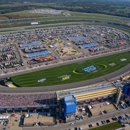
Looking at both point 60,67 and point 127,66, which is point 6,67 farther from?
point 127,66

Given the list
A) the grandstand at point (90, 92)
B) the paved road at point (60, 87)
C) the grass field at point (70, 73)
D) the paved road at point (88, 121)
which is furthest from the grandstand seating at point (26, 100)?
the paved road at point (88, 121)

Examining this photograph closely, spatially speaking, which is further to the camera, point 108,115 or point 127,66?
point 127,66

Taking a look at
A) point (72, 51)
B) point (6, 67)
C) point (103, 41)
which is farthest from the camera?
point (103, 41)

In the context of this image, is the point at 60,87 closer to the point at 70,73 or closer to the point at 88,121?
the point at 70,73

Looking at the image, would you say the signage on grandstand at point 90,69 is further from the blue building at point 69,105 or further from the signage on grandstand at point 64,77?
the blue building at point 69,105

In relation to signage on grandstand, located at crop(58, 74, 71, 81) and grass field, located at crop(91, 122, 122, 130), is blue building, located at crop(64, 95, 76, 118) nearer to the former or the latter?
grass field, located at crop(91, 122, 122, 130)

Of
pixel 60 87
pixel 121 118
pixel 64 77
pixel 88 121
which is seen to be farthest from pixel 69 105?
pixel 64 77

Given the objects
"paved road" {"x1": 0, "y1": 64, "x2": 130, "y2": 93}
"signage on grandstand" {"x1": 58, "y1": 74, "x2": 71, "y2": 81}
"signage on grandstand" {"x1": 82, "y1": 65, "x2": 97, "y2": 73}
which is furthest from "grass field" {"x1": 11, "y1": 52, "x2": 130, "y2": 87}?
"paved road" {"x1": 0, "y1": 64, "x2": 130, "y2": 93}

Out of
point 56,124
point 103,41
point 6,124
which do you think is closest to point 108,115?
point 56,124
